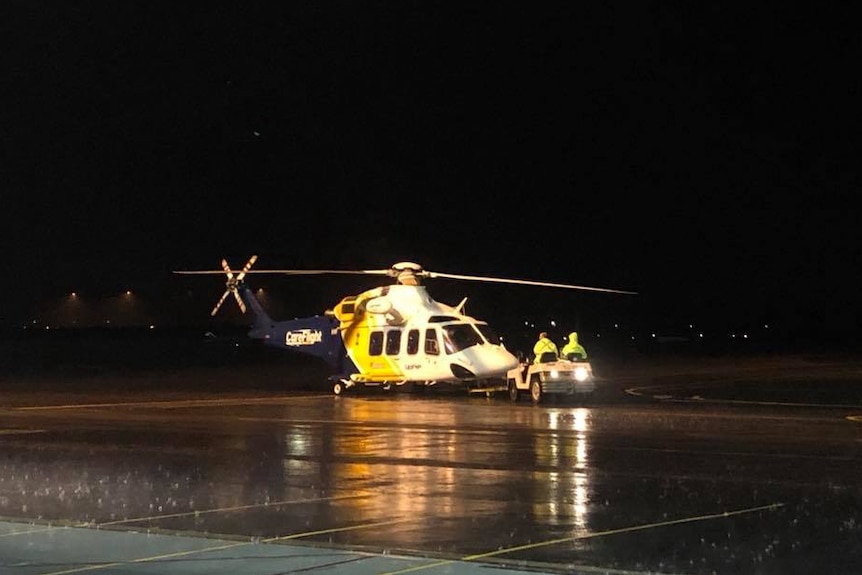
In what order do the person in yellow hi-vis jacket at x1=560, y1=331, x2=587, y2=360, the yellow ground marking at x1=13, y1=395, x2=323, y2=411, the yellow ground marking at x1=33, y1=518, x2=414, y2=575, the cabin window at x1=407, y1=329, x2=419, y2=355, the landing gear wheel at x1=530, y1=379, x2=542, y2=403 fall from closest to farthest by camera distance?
the yellow ground marking at x1=33, y1=518, x2=414, y2=575 < the landing gear wheel at x1=530, y1=379, x2=542, y2=403 < the yellow ground marking at x1=13, y1=395, x2=323, y2=411 < the person in yellow hi-vis jacket at x1=560, y1=331, x2=587, y2=360 < the cabin window at x1=407, y1=329, x2=419, y2=355

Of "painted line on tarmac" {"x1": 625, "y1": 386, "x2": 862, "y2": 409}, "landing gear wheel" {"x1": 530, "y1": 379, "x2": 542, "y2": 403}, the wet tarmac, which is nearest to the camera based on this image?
the wet tarmac

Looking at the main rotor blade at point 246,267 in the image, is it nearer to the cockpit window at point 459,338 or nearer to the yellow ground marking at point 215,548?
the cockpit window at point 459,338

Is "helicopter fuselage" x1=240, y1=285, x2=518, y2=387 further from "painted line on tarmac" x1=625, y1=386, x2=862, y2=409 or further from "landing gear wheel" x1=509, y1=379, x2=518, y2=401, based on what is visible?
"painted line on tarmac" x1=625, y1=386, x2=862, y2=409

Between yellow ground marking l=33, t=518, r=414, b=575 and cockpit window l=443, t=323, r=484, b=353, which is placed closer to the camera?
yellow ground marking l=33, t=518, r=414, b=575

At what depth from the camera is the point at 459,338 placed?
94.7ft

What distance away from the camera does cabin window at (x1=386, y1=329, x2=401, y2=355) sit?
30.1 m

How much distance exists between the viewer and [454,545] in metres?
9.39

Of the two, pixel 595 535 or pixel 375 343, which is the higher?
pixel 375 343

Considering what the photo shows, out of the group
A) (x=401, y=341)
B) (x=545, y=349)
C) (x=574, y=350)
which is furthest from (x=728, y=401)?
(x=401, y=341)

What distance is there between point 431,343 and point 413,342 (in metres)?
0.68

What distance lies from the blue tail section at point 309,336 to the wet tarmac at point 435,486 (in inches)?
143

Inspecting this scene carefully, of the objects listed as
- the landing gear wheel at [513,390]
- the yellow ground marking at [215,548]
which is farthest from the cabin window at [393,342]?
the yellow ground marking at [215,548]

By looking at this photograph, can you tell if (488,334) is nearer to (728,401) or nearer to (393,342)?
(393,342)

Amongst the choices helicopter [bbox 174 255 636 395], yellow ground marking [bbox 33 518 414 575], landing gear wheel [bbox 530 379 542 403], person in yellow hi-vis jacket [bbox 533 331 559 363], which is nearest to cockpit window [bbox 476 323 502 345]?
helicopter [bbox 174 255 636 395]
